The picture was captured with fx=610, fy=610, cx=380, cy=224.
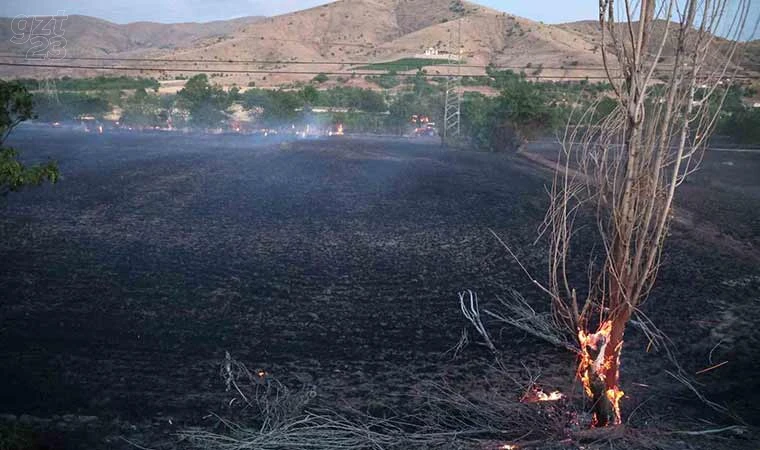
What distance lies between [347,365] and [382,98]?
152 feet

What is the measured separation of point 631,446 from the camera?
4.81 meters

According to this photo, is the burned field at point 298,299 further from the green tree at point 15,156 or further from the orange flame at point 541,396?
the green tree at point 15,156

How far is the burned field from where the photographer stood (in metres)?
7.01

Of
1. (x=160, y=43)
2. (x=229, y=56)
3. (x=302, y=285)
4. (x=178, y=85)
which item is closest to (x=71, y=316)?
(x=302, y=285)

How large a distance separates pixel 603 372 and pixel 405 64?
72647 millimetres

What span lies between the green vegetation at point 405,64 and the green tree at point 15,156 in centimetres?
6851

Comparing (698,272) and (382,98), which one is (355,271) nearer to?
(698,272)

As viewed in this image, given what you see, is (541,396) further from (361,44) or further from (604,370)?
(361,44)

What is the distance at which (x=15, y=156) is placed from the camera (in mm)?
5742

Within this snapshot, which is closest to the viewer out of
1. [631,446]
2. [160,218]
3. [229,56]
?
[631,446]

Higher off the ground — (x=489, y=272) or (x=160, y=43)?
(x=160, y=43)

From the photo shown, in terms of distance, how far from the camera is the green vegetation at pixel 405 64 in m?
73.7

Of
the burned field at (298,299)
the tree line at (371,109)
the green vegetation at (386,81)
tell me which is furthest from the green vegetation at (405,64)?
the burned field at (298,299)

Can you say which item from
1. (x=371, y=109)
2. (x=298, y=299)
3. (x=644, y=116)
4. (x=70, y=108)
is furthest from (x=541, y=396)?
(x=70, y=108)
